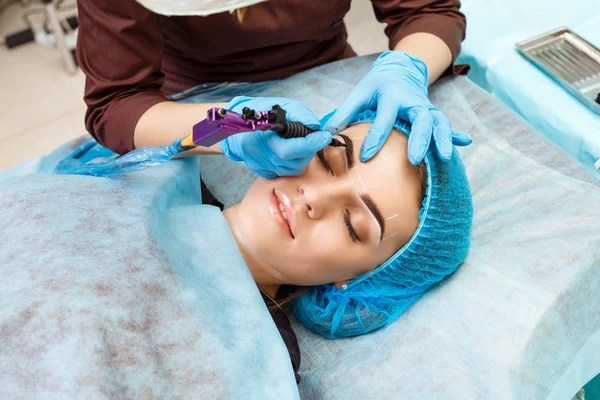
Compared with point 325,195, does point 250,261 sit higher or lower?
lower

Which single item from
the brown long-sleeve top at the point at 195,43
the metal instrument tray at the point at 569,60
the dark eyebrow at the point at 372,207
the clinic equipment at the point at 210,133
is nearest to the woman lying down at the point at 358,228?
the dark eyebrow at the point at 372,207

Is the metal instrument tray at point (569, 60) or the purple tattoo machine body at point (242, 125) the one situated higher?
the purple tattoo machine body at point (242, 125)

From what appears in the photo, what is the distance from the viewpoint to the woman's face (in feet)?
3.57

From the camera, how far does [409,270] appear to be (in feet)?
3.84

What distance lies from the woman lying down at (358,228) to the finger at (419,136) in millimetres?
37

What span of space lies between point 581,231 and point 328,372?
679 mm

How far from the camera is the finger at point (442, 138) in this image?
3.57 ft

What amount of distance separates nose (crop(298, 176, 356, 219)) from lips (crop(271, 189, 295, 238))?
36 mm

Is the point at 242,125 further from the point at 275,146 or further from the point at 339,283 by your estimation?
the point at 339,283

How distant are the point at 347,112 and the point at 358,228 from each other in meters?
0.29

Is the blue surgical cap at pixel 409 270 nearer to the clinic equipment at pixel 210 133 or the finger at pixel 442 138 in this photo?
the finger at pixel 442 138

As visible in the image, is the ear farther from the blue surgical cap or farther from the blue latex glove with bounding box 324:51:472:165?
the blue latex glove with bounding box 324:51:472:165

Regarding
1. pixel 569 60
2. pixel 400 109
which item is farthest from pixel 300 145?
pixel 569 60

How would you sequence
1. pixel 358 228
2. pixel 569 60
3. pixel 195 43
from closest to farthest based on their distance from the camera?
1. pixel 358 228
2. pixel 195 43
3. pixel 569 60
